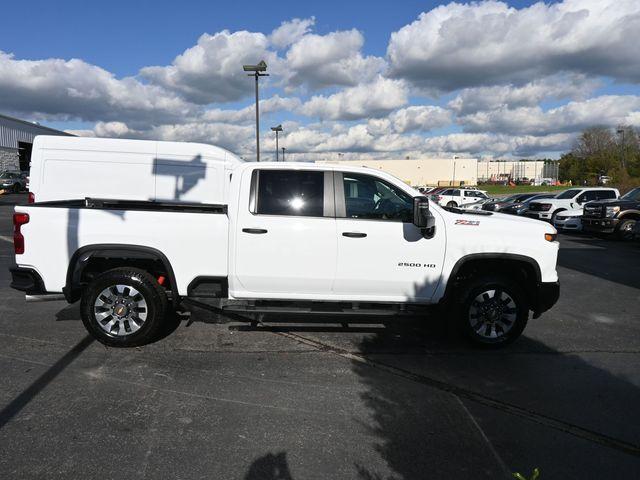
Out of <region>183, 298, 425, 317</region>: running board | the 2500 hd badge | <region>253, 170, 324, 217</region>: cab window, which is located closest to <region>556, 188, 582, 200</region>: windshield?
the 2500 hd badge

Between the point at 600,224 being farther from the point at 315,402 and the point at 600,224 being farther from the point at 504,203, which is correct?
the point at 315,402

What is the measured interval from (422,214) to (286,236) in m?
1.37

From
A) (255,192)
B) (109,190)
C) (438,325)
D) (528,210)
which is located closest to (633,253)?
(528,210)

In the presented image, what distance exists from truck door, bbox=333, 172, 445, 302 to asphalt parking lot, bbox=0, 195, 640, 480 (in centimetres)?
69

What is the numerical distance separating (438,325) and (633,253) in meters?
9.80

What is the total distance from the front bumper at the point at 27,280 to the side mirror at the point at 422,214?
3.86 metres

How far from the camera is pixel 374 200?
204 inches

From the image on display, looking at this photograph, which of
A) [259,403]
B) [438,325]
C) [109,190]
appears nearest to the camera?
[259,403]

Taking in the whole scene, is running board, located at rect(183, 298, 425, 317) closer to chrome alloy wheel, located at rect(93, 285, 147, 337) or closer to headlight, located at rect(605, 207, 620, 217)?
chrome alloy wheel, located at rect(93, 285, 147, 337)

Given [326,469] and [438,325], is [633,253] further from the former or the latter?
[326,469]

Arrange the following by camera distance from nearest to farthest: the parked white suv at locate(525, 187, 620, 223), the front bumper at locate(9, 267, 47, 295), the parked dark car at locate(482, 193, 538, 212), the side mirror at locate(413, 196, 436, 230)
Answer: the side mirror at locate(413, 196, 436, 230)
the front bumper at locate(9, 267, 47, 295)
the parked white suv at locate(525, 187, 620, 223)
the parked dark car at locate(482, 193, 538, 212)

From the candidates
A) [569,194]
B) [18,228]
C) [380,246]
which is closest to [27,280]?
[18,228]

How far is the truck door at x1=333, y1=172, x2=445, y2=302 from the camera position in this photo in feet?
16.5

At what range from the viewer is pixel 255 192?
511 cm
